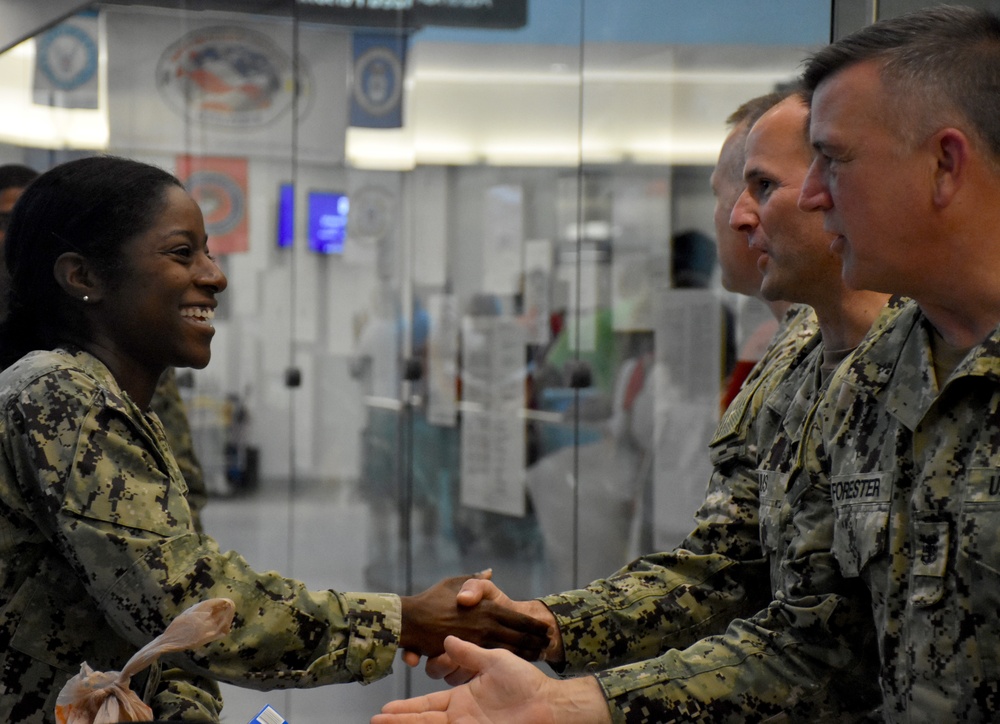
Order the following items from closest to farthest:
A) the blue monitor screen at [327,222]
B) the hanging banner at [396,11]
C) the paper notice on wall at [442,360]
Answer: the hanging banner at [396,11]
the paper notice on wall at [442,360]
the blue monitor screen at [327,222]

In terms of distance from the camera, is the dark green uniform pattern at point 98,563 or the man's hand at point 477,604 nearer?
the dark green uniform pattern at point 98,563

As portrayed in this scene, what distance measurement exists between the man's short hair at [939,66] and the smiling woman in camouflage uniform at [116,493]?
116cm

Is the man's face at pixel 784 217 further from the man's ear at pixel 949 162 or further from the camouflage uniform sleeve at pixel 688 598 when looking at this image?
the man's ear at pixel 949 162

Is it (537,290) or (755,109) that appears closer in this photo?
(755,109)

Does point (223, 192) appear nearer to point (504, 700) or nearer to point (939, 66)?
point (504, 700)

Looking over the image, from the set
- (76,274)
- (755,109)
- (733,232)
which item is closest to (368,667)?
(76,274)

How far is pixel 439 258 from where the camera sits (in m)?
5.89

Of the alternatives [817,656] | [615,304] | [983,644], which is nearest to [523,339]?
[615,304]

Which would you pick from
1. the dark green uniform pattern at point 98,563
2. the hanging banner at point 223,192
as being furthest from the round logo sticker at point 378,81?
the dark green uniform pattern at point 98,563

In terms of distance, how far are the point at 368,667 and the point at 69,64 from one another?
17.9ft

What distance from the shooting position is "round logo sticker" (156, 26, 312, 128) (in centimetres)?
660

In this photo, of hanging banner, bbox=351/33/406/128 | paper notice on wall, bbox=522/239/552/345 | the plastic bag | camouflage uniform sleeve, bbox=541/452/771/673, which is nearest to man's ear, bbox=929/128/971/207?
camouflage uniform sleeve, bbox=541/452/771/673

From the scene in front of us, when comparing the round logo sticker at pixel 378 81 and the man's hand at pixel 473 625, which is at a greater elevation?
the round logo sticker at pixel 378 81

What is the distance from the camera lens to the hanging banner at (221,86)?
655 cm
